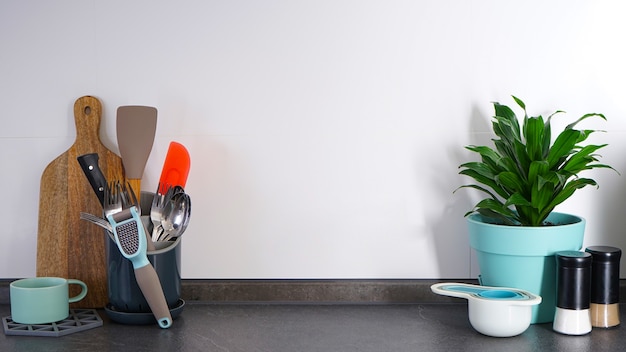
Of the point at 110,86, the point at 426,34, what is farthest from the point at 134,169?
the point at 426,34

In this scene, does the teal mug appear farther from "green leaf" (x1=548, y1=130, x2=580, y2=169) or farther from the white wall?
"green leaf" (x1=548, y1=130, x2=580, y2=169)

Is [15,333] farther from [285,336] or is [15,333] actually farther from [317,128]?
[317,128]

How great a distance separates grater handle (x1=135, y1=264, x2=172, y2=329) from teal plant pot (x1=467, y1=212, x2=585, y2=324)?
0.59 m

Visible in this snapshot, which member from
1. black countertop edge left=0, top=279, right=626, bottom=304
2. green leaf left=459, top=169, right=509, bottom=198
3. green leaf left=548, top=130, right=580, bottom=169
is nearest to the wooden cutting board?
black countertop edge left=0, top=279, right=626, bottom=304

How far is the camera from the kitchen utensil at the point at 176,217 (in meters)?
1.32

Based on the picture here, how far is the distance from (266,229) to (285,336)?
27 centimetres

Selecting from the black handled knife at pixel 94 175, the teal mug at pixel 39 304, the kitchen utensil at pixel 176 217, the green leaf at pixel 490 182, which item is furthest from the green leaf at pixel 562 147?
the teal mug at pixel 39 304

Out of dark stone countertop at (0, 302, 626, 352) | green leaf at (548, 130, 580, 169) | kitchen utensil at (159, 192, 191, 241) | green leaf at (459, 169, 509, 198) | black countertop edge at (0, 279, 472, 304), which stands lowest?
dark stone countertop at (0, 302, 626, 352)

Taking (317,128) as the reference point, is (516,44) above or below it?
above

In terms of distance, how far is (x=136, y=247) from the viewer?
1241mm

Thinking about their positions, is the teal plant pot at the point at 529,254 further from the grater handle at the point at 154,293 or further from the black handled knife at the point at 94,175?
the black handled knife at the point at 94,175

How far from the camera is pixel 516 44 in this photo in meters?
1.43

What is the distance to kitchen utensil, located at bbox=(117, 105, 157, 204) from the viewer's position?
54.2 inches

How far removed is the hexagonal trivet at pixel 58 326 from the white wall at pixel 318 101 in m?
0.25
